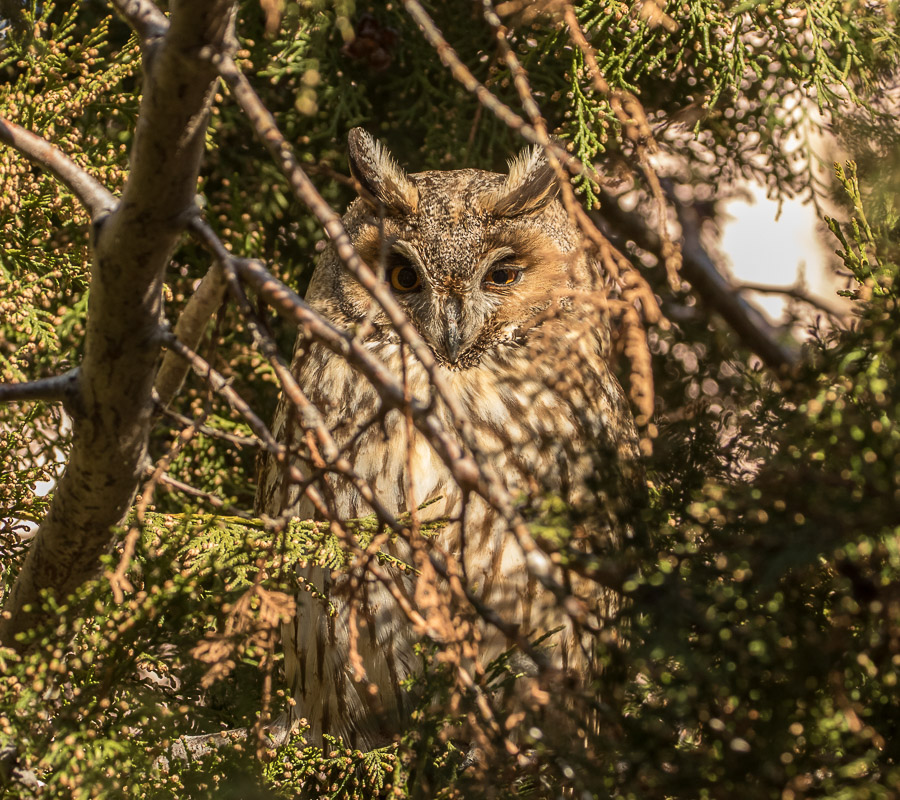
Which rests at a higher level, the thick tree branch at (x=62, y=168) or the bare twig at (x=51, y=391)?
the thick tree branch at (x=62, y=168)

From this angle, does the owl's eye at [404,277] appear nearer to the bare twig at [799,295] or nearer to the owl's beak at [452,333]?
the owl's beak at [452,333]

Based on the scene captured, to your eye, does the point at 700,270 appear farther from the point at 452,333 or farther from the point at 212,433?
the point at 212,433

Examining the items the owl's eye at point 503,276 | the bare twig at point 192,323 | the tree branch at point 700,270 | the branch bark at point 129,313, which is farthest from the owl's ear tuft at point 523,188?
the branch bark at point 129,313

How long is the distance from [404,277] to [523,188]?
349 mm

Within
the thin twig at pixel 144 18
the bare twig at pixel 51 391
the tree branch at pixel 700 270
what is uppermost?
the tree branch at pixel 700 270

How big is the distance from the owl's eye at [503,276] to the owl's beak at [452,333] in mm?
142

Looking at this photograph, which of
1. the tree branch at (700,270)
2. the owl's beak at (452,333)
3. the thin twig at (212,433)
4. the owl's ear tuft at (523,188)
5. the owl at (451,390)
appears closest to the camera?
the thin twig at (212,433)

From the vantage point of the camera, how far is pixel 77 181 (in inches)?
40.7

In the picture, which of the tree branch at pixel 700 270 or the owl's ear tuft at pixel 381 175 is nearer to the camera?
the owl's ear tuft at pixel 381 175

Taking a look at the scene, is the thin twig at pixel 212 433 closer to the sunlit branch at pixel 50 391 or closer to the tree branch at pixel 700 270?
the sunlit branch at pixel 50 391

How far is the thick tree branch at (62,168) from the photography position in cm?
102

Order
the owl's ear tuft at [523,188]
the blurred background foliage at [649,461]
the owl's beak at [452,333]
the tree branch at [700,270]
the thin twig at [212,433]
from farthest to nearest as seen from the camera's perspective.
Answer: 1. the tree branch at [700,270]
2. the owl's ear tuft at [523,188]
3. the owl's beak at [452,333]
4. the thin twig at [212,433]
5. the blurred background foliage at [649,461]

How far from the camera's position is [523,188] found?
1922mm

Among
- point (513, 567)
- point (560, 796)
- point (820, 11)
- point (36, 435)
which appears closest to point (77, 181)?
point (36, 435)
